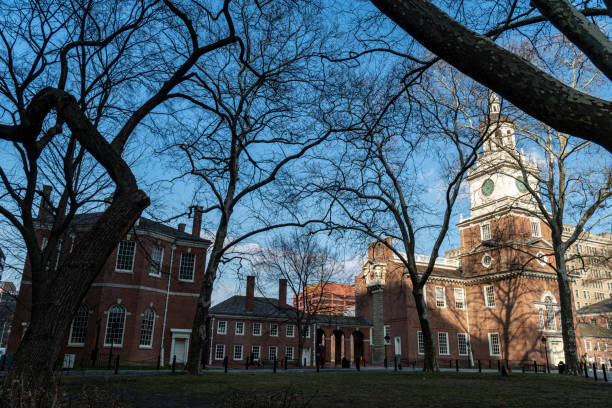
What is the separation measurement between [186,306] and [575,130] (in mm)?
31555

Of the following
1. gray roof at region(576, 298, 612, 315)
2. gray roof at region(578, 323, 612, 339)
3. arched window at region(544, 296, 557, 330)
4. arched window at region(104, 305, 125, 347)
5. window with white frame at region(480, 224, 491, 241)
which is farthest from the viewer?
gray roof at region(576, 298, 612, 315)

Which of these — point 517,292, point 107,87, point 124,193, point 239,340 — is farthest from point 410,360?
Answer: point 124,193

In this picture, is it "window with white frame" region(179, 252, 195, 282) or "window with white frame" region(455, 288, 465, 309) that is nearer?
"window with white frame" region(179, 252, 195, 282)

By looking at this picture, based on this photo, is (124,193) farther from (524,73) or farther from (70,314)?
(524,73)

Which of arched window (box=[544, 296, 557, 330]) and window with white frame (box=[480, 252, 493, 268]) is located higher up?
window with white frame (box=[480, 252, 493, 268])

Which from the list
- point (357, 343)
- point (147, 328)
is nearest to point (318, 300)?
point (147, 328)

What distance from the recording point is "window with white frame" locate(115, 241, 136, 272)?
1152 inches

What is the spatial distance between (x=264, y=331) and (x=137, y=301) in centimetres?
1485

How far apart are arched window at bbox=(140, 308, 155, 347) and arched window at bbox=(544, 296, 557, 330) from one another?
3724cm

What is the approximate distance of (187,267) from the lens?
106ft

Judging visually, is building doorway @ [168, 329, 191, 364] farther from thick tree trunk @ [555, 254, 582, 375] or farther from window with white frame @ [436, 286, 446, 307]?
window with white frame @ [436, 286, 446, 307]

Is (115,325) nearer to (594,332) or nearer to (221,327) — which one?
(221,327)

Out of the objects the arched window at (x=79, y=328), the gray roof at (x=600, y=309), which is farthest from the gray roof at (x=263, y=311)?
the gray roof at (x=600, y=309)

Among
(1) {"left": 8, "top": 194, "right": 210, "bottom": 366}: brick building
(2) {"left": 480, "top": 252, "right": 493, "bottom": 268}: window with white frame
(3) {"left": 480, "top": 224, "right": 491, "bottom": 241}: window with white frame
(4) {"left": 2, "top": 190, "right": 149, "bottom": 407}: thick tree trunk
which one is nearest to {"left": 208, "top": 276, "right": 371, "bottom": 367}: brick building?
(1) {"left": 8, "top": 194, "right": 210, "bottom": 366}: brick building
